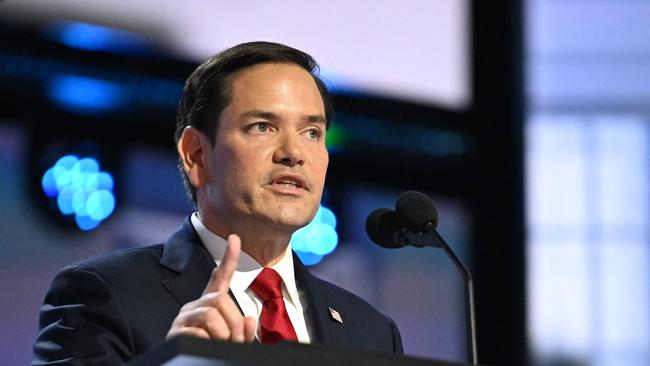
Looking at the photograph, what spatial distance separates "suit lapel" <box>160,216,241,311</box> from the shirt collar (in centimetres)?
2

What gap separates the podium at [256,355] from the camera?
159cm

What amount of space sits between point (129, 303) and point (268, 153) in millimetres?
452

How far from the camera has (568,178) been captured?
235 inches

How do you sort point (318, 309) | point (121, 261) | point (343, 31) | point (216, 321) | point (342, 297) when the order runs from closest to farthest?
point (216, 321) < point (121, 261) < point (318, 309) < point (342, 297) < point (343, 31)

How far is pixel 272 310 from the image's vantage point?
264 centimetres

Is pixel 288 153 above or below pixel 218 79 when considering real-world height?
below

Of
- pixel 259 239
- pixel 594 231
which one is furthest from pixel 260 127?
pixel 594 231

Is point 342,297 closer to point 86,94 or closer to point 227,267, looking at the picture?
point 227,267

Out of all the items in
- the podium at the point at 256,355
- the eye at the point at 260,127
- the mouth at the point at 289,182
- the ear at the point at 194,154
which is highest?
the eye at the point at 260,127

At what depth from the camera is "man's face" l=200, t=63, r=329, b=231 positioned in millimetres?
2666

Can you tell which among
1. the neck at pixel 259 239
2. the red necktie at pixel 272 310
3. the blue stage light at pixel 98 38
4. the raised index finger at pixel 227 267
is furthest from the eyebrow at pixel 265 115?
the blue stage light at pixel 98 38

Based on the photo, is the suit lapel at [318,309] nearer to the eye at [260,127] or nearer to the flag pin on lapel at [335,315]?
the flag pin on lapel at [335,315]

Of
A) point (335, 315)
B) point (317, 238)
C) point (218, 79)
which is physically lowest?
point (317, 238)

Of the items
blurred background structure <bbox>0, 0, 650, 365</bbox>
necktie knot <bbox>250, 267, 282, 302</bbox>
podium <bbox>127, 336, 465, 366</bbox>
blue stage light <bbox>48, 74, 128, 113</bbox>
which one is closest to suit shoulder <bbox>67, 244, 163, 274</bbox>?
necktie knot <bbox>250, 267, 282, 302</bbox>
